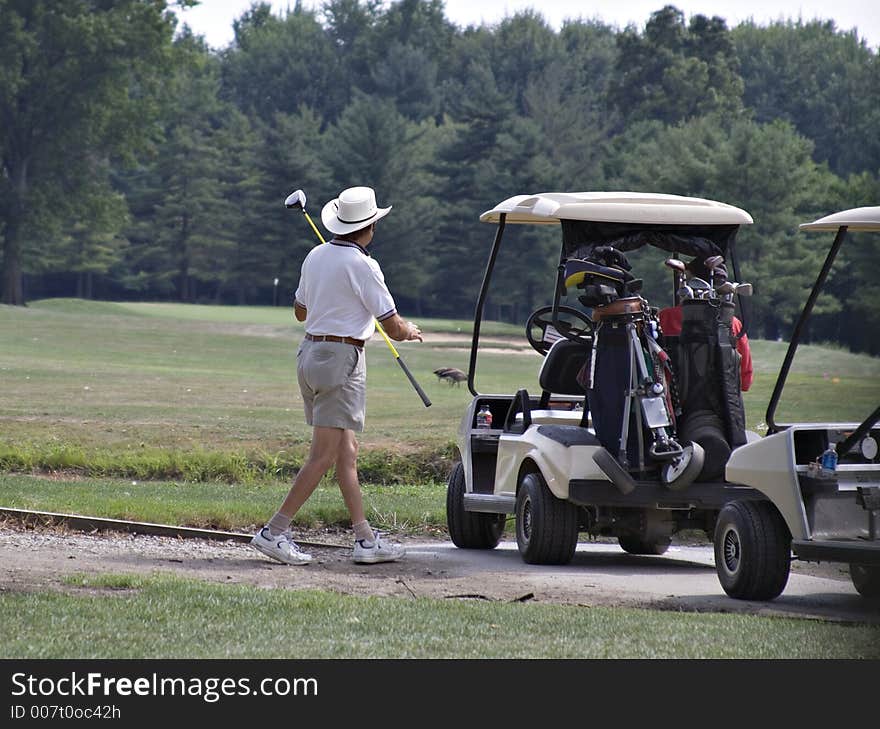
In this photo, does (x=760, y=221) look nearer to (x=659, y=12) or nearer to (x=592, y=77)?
(x=659, y=12)

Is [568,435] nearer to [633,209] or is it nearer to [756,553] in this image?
[633,209]

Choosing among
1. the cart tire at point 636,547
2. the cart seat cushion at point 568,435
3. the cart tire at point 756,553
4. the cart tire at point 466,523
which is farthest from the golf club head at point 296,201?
the cart tire at point 756,553

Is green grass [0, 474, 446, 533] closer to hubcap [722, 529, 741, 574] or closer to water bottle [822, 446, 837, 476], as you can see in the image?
hubcap [722, 529, 741, 574]

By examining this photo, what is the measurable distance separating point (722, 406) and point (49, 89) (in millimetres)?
64172

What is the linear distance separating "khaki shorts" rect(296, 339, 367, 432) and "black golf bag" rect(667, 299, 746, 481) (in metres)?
1.67

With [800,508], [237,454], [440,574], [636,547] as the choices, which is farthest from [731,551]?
[237,454]

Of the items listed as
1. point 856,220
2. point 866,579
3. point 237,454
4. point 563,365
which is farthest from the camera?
point 237,454

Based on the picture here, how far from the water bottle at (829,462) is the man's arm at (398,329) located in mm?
2131

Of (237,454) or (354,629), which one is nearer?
(354,629)

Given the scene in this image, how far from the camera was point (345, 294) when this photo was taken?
8445 millimetres

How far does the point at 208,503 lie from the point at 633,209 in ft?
12.6

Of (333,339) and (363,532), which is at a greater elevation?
(333,339)

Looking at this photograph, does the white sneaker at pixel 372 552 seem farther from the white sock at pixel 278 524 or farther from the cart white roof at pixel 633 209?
the cart white roof at pixel 633 209
